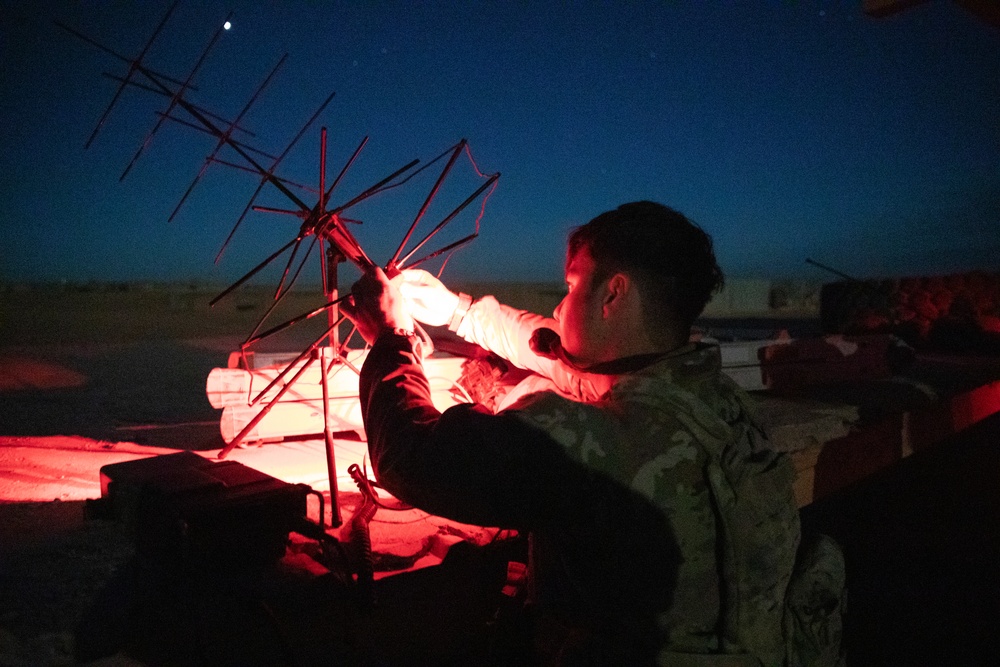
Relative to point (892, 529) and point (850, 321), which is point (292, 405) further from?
point (850, 321)

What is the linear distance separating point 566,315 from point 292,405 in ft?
10.5

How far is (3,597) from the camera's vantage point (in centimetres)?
239

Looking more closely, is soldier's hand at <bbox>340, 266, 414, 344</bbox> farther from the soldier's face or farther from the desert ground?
the desert ground

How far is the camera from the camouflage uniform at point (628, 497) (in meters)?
1.39

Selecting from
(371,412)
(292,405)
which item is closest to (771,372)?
(292,405)

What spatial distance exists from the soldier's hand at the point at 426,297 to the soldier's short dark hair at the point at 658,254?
124 cm

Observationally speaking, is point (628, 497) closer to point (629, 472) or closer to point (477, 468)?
point (629, 472)

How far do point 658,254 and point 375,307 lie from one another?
89 centimetres

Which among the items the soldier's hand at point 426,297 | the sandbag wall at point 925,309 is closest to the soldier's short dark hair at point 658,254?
the soldier's hand at point 426,297

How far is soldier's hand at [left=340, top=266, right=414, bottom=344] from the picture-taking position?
1970 millimetres

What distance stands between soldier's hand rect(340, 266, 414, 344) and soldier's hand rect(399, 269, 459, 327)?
0.75 m

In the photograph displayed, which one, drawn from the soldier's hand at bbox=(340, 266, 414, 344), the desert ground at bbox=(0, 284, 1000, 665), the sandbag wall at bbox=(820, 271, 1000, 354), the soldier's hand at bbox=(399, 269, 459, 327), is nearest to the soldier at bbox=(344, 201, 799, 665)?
the soldier's hand at bbox=(340, 266, 414, 344)

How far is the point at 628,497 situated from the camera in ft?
4.69

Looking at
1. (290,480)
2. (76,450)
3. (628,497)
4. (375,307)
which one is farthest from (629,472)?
(76,450)
